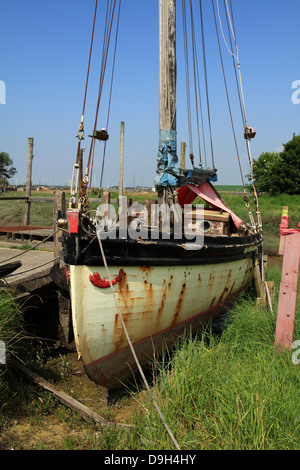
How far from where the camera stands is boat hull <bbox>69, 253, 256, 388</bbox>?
416 cm

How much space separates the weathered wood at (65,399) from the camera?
3844 mm

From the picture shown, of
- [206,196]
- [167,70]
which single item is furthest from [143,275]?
[206,196]

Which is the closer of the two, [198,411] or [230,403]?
[230,403]

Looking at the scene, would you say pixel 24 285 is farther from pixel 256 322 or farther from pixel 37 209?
pixel 37 209

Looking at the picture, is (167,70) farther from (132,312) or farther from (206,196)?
(132,312)

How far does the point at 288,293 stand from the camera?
4.61m

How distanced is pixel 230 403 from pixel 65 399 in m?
1.93

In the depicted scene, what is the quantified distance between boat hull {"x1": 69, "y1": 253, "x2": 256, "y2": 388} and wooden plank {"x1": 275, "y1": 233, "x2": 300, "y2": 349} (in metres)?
1.28

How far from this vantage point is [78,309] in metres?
4.12

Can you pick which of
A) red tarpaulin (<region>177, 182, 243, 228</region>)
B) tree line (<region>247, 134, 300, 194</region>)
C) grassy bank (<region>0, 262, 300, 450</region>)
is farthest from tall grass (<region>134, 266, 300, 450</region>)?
tree line (<region>247, 134, 300, 194</region>)

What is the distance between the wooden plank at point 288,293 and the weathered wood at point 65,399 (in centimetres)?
221

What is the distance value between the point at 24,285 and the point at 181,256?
96.4 inches

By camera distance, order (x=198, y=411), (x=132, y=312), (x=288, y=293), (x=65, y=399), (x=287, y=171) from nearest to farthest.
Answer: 1. (x=198, y=411)
2. (x=65, y=399)
3. (x=132, y=312)
4. (x=288, y=293)
5. (x=287, y=171)

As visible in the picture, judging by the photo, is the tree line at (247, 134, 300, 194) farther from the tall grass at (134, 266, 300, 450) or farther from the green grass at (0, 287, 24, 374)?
the green grass at (0, 287, 24, 374)
